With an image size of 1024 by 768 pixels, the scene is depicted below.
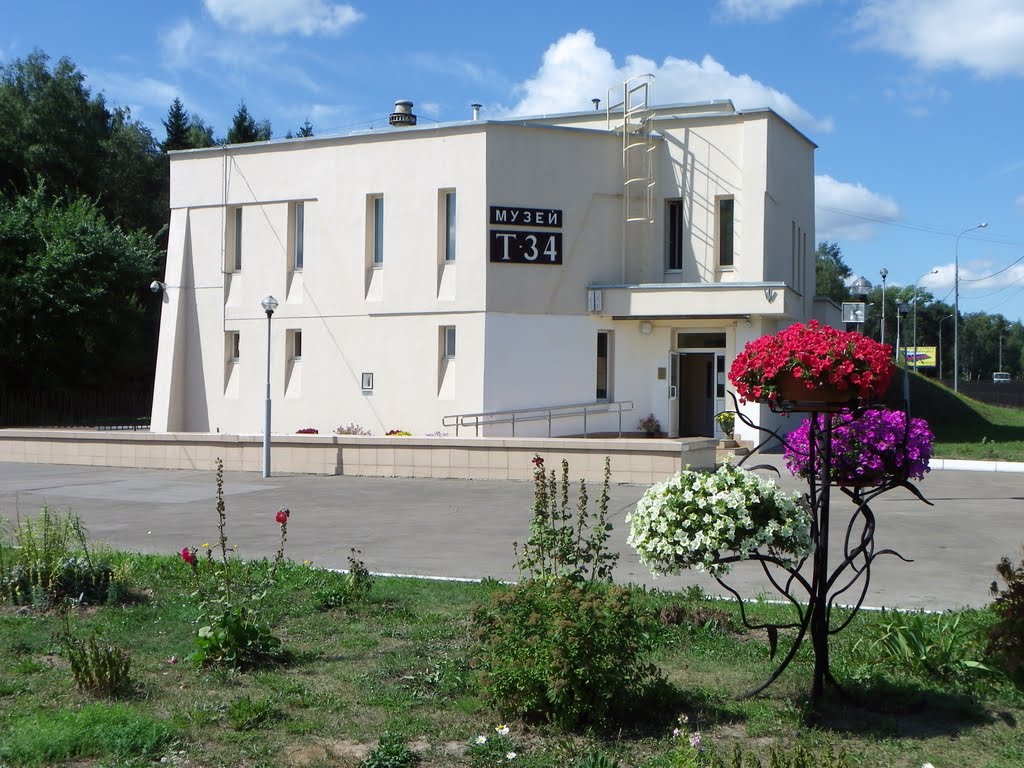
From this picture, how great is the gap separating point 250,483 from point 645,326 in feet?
41.9

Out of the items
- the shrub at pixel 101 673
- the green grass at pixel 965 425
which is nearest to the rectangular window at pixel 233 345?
the green grass at pixel 965 425

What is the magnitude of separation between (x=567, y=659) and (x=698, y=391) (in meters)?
25.6

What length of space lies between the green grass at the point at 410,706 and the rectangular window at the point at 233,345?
24237 millimetres

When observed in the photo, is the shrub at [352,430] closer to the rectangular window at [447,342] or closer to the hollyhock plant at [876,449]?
the rectangular window at [447,342]

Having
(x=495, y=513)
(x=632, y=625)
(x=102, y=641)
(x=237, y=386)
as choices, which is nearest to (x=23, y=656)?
(x=102, y=641)

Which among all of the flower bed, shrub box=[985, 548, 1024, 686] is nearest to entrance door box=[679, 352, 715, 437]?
shrub box=[985, 548, 1024, 686]

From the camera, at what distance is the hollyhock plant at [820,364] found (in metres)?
5.46

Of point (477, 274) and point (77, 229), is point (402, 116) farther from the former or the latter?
point (77, 229)

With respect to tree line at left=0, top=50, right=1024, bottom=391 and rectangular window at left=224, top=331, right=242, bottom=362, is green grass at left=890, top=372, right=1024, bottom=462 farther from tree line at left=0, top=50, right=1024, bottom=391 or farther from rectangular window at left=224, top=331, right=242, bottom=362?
tree line at left=0, top=50, right=1024, bottom=391

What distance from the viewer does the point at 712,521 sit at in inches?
206

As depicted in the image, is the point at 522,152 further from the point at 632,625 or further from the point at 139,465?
the point at 632,625

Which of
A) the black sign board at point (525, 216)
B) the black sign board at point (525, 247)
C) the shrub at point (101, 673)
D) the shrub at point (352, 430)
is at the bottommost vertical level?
the shrub at point (101, 673)

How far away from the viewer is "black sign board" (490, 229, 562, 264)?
1080 inches

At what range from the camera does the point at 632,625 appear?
18.0 feet
